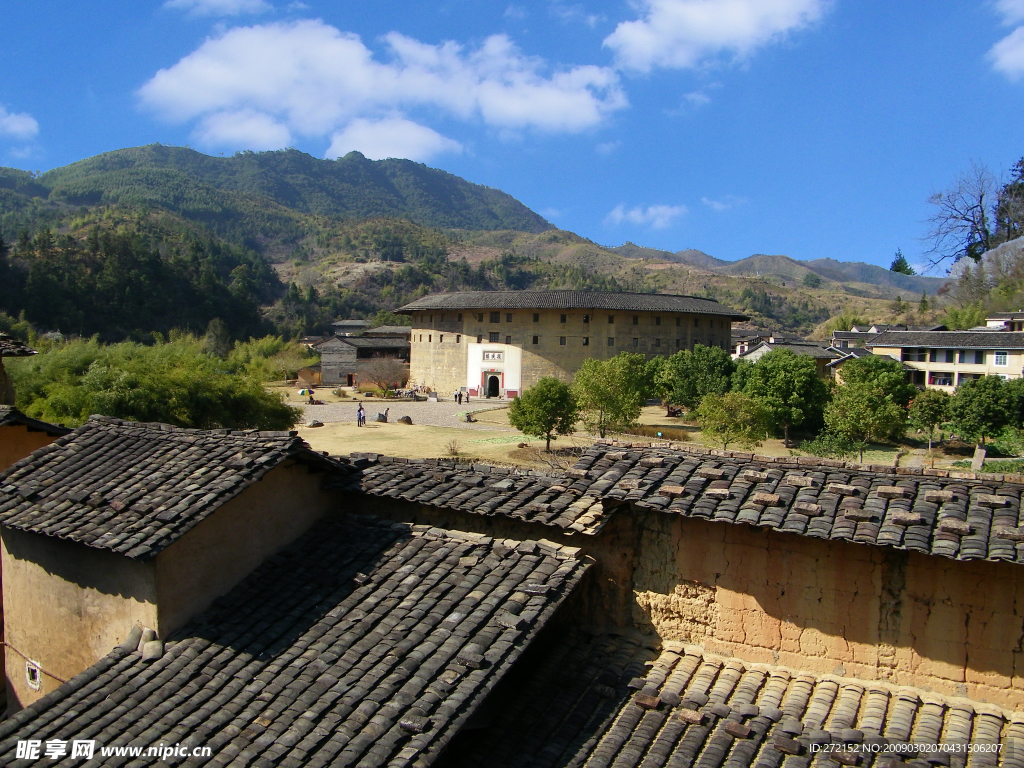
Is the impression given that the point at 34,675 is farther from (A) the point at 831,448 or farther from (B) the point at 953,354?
(B) the point at 953,354

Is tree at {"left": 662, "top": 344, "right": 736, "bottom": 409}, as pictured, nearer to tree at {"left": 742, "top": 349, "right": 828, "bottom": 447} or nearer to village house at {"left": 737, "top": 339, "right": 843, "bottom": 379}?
tree at {"left": 742, "top": 349, "right": 828, "bottom": 447}

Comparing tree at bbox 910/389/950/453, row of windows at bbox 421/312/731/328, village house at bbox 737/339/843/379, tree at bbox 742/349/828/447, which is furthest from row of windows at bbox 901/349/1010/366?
tree at bbox 742/349/828/447

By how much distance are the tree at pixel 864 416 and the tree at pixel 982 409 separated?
2.88 metres

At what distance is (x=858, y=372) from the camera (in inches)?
1325

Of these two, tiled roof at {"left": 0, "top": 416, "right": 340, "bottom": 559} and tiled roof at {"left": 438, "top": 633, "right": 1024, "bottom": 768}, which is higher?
tiled roof at {"left": 0, "top": 416, "right": 340, "bottom": 559}

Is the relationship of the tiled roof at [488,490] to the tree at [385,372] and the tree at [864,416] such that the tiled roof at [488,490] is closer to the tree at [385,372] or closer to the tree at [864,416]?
the tree at [864,416]

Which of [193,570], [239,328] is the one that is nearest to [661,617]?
[193,570]

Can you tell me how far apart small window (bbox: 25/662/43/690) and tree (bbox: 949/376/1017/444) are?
31981 millimetres

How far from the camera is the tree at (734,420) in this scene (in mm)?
23625

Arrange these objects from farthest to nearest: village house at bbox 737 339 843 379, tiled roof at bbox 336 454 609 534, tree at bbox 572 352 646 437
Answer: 1. village house at bbox 737 339 843 379
2. tree at bbox 572 352 646 437
3. tiled roof at bbox 336 454 609 534

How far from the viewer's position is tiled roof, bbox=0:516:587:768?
3.93 meters

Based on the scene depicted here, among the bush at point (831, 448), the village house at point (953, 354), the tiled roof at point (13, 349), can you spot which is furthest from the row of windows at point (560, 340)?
the tiled roof at point (13, 349)

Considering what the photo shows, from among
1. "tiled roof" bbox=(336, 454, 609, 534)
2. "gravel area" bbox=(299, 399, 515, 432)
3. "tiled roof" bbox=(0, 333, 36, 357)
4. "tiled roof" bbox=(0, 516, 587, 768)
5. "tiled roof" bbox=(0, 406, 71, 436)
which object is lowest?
"gravel area" bbox=(299, 399, 515, 432)

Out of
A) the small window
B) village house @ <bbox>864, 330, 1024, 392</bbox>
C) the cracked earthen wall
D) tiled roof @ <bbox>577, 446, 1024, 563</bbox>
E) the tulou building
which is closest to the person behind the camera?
tiled roof @ <bbox>577, 446, 1024, 563</bbox>
